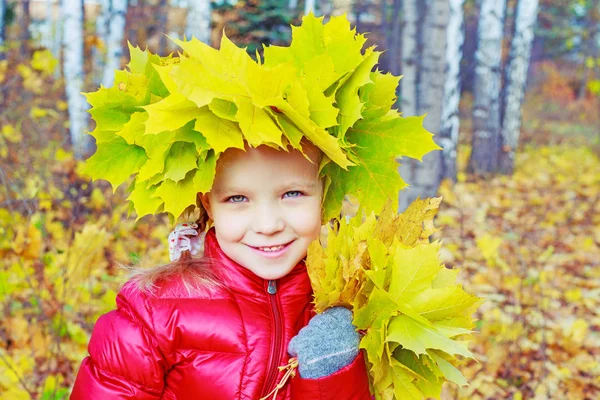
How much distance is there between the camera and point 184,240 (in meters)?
1.87

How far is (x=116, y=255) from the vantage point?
13.4 feet

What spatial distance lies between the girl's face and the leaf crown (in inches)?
2.7

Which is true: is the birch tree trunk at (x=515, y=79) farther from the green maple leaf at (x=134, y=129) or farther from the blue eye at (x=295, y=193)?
the green maple leaf at (x=134, y=129)

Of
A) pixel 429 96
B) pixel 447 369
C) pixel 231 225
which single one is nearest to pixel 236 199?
pixel 231 225

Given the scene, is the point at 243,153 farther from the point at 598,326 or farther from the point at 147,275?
the point at 598,326

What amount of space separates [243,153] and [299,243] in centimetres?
32

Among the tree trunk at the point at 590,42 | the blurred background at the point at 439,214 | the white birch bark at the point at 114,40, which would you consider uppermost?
the tree trunk at the point at 590,42

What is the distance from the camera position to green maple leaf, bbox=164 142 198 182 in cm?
155

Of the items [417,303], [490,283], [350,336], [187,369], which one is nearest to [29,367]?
[187,369]

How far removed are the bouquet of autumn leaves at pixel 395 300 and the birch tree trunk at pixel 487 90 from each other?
7.30 m

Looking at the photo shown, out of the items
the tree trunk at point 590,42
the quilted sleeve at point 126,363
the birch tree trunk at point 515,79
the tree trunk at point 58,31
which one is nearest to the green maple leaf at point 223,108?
the quilted sleeve at point 126,363

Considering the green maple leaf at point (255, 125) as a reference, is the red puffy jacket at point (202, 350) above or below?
below

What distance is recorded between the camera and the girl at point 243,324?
5.26 ft

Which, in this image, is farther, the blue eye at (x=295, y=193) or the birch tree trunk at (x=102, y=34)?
the birch tree trunk at (x=102, y=34)
